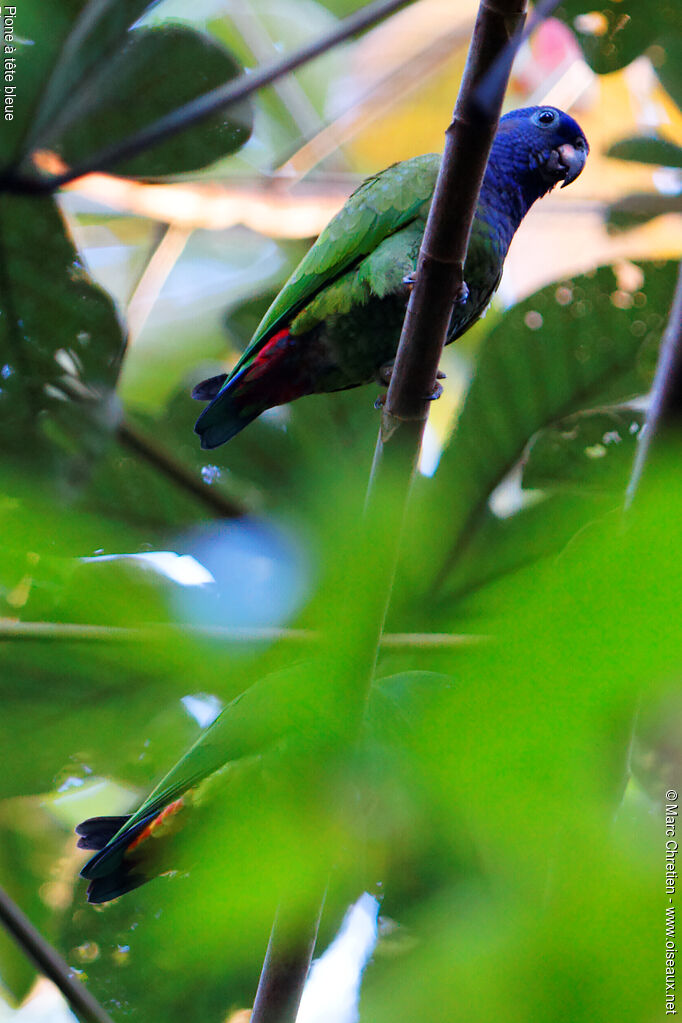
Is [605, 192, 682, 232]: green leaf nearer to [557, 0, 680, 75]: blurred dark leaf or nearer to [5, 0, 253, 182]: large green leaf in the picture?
[557, 0, 680, 75]: blurred dark leaf

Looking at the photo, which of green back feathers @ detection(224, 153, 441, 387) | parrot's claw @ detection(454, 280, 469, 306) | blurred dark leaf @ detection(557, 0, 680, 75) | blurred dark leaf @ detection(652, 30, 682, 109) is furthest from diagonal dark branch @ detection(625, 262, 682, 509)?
blurred dark leaf @ detection(652, 30, 682, 109)

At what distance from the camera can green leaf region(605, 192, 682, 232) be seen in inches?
101

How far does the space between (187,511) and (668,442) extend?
0.98 metres

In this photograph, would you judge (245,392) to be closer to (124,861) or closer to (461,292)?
(461,292)

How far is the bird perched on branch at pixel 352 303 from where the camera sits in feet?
5.83

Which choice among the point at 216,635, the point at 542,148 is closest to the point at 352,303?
the point at 542,148

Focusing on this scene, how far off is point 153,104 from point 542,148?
2.98ft

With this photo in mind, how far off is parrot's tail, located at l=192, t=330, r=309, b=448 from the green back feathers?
23 mm

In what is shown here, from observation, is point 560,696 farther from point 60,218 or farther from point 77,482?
point 60,218

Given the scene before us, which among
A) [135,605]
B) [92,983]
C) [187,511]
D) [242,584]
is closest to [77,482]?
[187,511]

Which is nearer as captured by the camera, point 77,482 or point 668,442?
point 668,442

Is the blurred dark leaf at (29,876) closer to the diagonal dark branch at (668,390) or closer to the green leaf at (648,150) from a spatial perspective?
the diagonal dark branch at (668,390)

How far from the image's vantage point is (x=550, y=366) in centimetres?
182

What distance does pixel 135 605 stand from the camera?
1.12 ft
